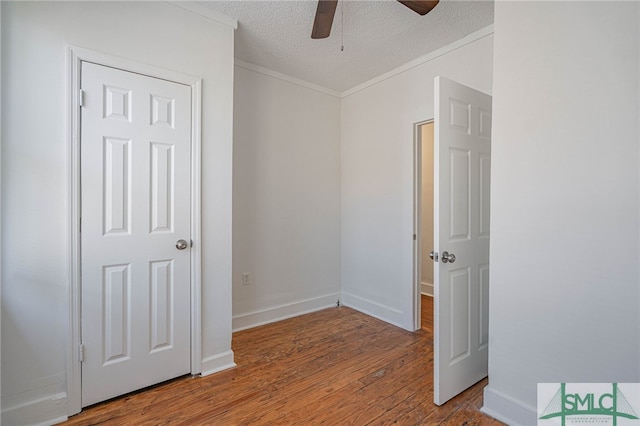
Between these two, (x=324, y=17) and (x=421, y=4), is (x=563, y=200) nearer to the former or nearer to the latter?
(x=421, y=4)

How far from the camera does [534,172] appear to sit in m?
1.57

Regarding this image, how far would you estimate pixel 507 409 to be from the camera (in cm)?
167

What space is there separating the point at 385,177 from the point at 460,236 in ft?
4.52

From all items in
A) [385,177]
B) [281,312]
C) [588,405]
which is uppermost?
[385,177]

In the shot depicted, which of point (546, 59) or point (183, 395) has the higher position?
point (546, 59)

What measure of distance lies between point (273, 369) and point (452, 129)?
2.07m

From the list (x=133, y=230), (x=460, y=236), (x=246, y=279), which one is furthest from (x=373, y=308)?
(x=133, y=230)

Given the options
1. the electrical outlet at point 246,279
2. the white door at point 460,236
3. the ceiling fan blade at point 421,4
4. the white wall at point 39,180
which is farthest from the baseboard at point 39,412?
the ceiling fan blade at point 421,4

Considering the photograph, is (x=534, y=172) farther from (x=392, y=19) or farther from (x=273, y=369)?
(x=273, y=369)

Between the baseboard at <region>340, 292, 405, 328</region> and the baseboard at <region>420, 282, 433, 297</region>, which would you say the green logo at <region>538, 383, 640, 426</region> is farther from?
the baseboard at <region>420, 282, 433, 297</region>

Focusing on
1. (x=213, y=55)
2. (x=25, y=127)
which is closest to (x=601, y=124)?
(x=213, y=55)

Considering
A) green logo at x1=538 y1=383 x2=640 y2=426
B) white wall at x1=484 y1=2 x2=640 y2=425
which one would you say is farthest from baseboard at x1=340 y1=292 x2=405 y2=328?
green logo at x1=538 y1=383 x2=640 y2=426

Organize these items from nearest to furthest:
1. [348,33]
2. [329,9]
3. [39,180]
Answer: [39,180]
[329,9]
[348,33]

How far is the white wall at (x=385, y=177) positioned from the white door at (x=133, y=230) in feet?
6.41
